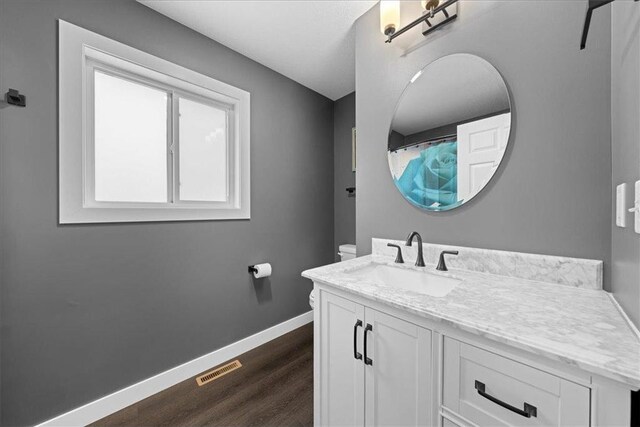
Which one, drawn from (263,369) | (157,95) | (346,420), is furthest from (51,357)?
(157,95)

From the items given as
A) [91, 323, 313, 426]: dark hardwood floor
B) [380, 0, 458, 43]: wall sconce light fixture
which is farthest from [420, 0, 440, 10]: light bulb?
[91, 323, 313, 426]: dark hardwood floor

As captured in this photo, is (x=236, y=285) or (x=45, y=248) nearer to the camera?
(x=45, y=248)

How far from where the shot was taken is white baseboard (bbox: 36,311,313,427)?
1313 millimetres

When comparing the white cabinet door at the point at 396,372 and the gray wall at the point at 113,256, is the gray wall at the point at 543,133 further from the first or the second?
the gray wall at the point at 113,256

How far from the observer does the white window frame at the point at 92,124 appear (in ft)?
4.21

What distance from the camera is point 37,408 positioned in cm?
121

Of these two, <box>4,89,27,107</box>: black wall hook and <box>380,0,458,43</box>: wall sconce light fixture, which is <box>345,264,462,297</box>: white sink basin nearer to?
<box>380,0,458,43</box>: wall sconce light fixture

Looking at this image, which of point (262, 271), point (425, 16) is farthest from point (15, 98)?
point (425, 16)

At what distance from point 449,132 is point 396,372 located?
3.79ft

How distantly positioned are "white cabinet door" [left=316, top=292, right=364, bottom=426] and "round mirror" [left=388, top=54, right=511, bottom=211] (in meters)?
0.75

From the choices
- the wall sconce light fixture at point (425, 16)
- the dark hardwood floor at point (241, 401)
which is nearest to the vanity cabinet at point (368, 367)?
the dark hardwood floor at point (241, 401)

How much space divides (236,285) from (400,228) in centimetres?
142

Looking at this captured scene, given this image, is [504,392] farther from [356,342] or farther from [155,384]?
[155,384]

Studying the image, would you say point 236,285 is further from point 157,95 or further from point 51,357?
point 157,95
